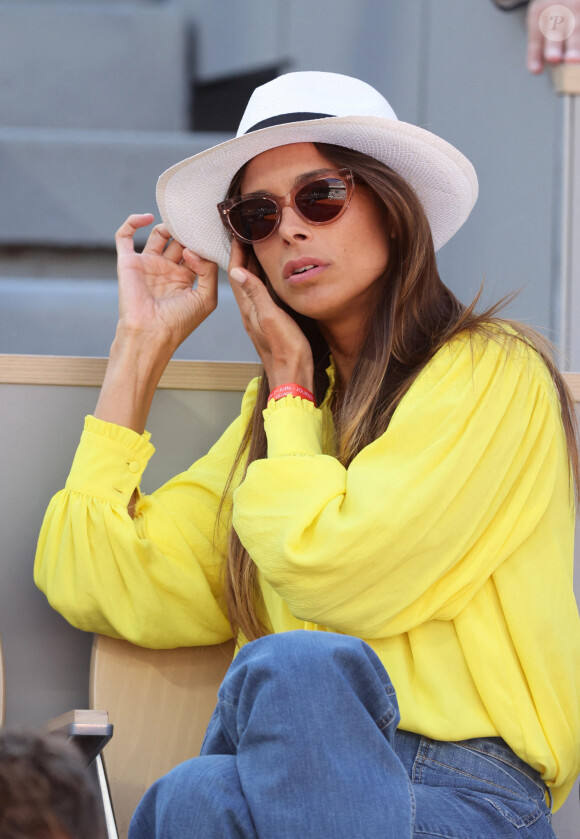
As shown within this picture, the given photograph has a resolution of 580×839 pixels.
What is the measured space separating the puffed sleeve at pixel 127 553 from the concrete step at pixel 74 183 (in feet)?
6.97

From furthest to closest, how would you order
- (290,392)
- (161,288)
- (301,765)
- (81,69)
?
(81,69), (161,288), (290,392), (301,765)

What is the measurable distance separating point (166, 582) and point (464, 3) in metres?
2.31

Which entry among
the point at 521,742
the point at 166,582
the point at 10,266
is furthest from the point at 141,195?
the point at 521,742

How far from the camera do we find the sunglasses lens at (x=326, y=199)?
1543 millimetres

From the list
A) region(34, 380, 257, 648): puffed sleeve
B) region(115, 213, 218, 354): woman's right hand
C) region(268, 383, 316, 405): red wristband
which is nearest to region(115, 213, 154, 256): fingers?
region(115, 213, 218, 354): woman's right hand

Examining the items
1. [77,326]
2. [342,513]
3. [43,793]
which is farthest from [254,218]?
[77,326]

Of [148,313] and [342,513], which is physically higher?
[148,313]

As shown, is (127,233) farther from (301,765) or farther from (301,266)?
(301,765)

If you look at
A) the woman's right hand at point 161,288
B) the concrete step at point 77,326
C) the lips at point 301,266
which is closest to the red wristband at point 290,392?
the lips at point 301,266

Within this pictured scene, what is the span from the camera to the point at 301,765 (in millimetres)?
982

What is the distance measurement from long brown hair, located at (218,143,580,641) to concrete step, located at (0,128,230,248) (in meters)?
2.17

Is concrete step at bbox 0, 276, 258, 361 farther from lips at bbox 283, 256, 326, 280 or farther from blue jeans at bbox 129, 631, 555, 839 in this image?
blue jeans at bbox 129, 631, 555, 839

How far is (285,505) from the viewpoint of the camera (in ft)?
4.42

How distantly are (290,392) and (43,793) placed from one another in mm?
904
